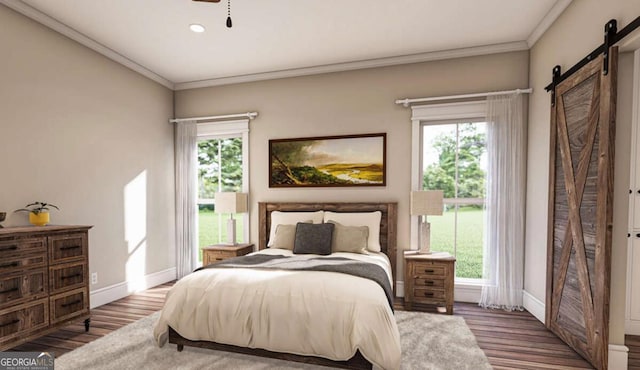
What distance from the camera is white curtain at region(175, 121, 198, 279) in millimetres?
4660

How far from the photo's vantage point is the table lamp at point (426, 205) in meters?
3.42

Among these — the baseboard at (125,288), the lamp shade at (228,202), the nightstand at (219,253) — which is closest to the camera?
the baseboard at (125,288)

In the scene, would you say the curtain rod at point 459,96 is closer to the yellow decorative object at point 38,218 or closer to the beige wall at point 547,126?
the beige wall at point 547,126

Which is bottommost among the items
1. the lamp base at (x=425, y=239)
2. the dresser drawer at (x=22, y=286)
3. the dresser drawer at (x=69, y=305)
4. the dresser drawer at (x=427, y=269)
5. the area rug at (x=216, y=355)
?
the area rug at (x=216, y=355)

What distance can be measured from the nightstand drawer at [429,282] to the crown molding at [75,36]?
4393mm

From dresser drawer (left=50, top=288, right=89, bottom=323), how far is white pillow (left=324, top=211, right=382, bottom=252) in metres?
2.59

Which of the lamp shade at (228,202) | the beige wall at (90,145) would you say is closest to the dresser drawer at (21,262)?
the beige wall at (90,145)

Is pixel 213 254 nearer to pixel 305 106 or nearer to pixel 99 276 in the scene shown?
pixel 99 276

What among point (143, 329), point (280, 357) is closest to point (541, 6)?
point (280, 357)

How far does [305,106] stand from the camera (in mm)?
4242

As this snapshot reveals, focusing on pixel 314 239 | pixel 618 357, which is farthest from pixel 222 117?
pixel 618 357

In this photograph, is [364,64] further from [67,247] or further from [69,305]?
[69,305]

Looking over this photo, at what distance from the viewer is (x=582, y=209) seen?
2422mm

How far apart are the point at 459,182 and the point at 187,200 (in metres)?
3.84
